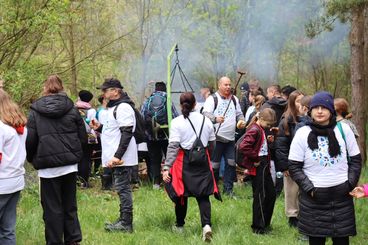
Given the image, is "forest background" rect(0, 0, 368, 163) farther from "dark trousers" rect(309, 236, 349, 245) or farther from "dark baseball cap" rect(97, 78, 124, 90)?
"dark trousers" rect(309, 236, 349, 245)

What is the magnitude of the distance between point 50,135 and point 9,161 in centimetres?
68

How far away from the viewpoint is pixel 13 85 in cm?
798

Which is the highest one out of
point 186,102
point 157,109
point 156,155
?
point 186,102

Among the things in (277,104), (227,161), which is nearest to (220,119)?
(227,161)

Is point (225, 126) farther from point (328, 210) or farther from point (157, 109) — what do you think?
point (328, 210)

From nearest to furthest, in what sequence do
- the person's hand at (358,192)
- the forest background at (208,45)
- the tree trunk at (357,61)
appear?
the person's hand at (358,192) → the tree trunk at (357,61) → the forest background at (208,45)

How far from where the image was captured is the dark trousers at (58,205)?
518 centimetres

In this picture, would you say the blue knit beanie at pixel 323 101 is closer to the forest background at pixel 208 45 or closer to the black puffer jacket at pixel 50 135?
the black puffer jacket at pixel 50 135

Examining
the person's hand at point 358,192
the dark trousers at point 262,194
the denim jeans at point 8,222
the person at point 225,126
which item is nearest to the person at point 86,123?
the person at point 225,126

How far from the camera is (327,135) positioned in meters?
4.32

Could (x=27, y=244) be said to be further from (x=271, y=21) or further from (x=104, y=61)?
(x=271, y=21)

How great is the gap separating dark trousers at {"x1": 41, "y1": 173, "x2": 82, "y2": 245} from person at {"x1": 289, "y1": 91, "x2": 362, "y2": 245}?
7.90ft

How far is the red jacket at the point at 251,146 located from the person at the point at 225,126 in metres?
2.06

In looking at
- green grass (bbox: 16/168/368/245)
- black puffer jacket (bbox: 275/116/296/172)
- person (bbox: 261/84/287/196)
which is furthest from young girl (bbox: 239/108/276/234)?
person (bbox: 261/84/287/196)
